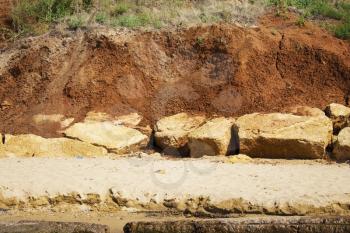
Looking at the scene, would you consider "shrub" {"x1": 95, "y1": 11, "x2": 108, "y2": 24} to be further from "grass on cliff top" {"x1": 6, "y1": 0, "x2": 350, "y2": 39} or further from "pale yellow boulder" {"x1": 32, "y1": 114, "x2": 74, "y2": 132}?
"pale yellow boulder" {"x1": 32, "y1": 114, "x2": 74, "y2": 132}

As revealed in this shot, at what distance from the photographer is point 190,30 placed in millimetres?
13586

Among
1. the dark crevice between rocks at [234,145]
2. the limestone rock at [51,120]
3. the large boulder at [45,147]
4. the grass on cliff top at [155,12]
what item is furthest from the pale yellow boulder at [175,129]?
the grass on cliff top at [155,12]

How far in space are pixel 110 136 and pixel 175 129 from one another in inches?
52.2

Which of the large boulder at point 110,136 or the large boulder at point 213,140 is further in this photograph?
the large boulder at point 110,136

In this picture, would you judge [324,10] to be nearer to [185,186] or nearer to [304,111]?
[304,111]

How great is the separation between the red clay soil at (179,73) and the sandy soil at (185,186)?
2838mm

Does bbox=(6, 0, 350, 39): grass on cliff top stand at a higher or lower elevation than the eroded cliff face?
higher

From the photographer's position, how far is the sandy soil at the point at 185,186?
7.49m

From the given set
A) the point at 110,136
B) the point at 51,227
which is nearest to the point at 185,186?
the point at 51,227

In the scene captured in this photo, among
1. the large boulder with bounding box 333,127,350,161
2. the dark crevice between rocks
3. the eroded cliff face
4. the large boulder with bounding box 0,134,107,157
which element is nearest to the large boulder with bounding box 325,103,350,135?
the large boulder with bounding box 333,127,350,161

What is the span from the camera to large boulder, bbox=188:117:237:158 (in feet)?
34.6

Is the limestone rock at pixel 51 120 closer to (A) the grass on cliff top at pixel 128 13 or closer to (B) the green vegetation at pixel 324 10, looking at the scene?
(A) the grass on cliff top at pixel 128 13

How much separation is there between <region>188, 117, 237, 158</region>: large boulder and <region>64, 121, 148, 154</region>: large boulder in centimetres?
126

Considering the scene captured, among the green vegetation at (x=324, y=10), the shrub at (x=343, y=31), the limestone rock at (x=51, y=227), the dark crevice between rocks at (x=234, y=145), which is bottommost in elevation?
the dark crevice between rocks at (x=234, y=145)
